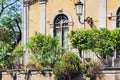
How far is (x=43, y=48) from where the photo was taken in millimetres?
26250

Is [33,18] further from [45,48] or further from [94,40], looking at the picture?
[94,40]

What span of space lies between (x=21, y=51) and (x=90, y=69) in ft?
19.8

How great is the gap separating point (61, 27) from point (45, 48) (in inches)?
118

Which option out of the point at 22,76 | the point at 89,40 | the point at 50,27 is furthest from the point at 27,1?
the point at 89,40

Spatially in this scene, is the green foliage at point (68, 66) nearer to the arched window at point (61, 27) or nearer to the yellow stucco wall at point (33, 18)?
the arched window at point (61, 27)

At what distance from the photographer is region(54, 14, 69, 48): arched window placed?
94.0ft

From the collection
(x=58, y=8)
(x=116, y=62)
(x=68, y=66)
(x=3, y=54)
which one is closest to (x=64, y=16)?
(x=58, y=8)

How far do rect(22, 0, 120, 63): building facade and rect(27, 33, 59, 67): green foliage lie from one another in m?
1.37

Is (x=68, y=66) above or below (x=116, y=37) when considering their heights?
below

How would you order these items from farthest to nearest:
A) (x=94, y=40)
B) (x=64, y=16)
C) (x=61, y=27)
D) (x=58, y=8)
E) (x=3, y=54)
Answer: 1. (x=3, y=54)
2. (x=58, y=8)
3. (x=64, y=16)
4. (x=61, y=27)
5. (x=94, y=40)

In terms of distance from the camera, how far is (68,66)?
24281mm

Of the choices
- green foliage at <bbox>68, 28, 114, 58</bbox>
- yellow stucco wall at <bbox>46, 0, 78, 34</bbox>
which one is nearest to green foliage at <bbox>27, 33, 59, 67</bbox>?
green foliage at <bbox>68, 28, 114, 58</bbox>

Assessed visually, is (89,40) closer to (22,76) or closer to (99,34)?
(99,34)

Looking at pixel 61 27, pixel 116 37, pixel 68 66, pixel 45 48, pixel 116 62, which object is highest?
pixel 61 27
